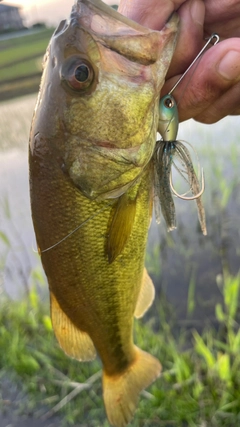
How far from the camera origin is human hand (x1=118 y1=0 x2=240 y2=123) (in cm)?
143

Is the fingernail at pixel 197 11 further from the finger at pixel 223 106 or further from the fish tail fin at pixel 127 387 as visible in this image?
the fish tail fin at pixel 127 387

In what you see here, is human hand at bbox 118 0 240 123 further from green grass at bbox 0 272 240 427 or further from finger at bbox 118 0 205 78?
green grass at bbox 0 272 240 427

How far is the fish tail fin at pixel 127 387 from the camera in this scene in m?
1.87

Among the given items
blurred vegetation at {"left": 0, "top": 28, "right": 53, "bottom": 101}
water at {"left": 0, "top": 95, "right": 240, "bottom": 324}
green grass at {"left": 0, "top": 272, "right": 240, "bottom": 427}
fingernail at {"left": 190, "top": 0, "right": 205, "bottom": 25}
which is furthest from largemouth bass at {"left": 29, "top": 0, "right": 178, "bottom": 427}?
blurred vegetation at {"left": 0, "top": 28, "right": 53, "bottom": 101}

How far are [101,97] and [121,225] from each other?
44 cm

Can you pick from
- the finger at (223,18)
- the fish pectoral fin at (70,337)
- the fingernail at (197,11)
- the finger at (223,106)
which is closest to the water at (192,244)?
the fish pectoral fin at (70,337)

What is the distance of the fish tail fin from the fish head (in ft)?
3.30

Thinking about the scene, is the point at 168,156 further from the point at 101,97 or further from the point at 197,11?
the point at 197,11

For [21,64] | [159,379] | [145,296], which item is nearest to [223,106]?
[145,296]

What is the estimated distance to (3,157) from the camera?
7.51 metres

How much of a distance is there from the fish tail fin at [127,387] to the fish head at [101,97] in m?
1.01

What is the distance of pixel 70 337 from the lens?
1661 millimetres

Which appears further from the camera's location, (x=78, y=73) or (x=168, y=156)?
(x=168, y=156)

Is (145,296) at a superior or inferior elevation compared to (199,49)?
inferior
